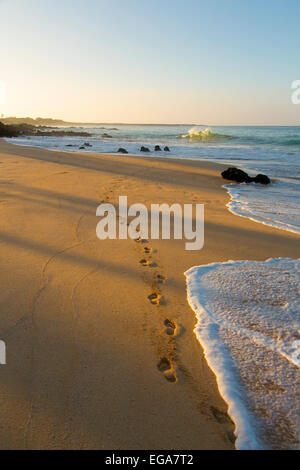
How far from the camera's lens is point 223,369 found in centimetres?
195

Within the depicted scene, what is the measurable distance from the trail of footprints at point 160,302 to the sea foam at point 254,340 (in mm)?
222

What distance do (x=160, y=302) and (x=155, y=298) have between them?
7 cm

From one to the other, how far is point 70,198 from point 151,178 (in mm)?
3638

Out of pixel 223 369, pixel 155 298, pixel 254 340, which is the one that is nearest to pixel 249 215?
pixel 155 298

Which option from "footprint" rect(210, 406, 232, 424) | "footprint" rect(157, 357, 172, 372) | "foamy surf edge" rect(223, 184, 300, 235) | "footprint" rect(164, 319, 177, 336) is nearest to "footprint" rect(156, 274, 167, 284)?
"footprint" rect(164, 319, 177, 336)

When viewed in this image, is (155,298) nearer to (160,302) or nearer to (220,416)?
(160,302)

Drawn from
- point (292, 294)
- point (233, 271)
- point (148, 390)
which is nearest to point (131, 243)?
point (233, 271)

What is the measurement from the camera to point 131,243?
12.7 ft

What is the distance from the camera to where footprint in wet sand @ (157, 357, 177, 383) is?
1848 mm

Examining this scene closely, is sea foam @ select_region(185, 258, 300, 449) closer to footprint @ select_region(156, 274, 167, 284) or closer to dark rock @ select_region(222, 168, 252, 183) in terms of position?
footprint @ select_region(156, 274, 167, 284)

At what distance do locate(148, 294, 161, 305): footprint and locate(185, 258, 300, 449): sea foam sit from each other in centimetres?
29

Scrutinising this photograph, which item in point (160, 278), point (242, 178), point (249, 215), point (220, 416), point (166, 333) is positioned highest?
point (242, 178)

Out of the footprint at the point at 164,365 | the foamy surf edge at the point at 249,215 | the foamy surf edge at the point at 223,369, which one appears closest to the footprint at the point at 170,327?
the foamy surf edge at the point at 223,369
